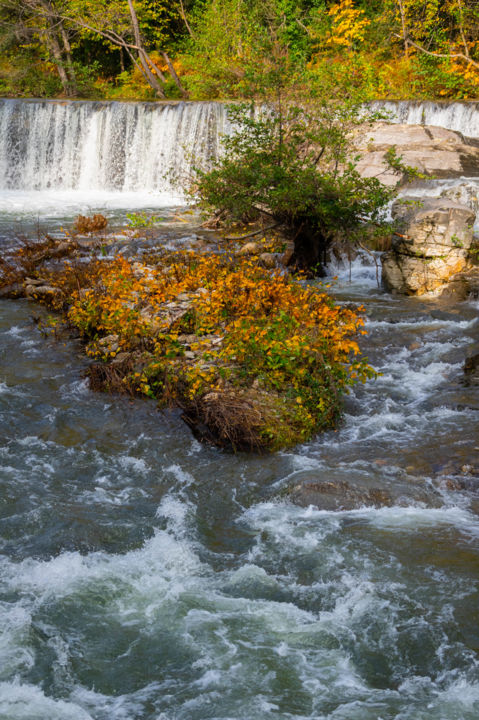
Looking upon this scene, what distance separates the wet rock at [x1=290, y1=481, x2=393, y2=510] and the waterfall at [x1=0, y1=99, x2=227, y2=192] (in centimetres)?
1610

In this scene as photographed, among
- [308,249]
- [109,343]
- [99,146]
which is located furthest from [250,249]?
[99,146]

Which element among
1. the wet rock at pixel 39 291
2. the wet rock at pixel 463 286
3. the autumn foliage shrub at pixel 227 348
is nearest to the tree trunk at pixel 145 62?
the wet rock at pixel 39 291

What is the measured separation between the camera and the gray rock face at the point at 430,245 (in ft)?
36.0

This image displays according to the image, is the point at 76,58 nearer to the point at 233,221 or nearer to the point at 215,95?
the point at 215,95

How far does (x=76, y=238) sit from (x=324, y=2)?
18886mm

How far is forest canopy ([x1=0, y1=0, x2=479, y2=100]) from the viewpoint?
73.2 feet

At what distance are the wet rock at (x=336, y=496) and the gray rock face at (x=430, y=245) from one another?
20.6ft

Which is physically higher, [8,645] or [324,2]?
[324,2]

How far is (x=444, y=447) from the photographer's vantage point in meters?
6.52

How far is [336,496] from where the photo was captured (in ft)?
18.6

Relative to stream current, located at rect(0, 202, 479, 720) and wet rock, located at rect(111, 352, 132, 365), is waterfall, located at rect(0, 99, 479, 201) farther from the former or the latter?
stream current, located at rect(0, 202, 479, 720)

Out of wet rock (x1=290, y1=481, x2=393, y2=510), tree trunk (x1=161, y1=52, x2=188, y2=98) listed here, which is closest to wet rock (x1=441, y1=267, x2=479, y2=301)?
wet rock (x1=290, y1=481, x2=393, y2=510)

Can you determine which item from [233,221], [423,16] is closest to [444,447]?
[233,221]

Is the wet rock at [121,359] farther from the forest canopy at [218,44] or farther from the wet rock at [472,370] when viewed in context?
the forest canopy at [218,44]
